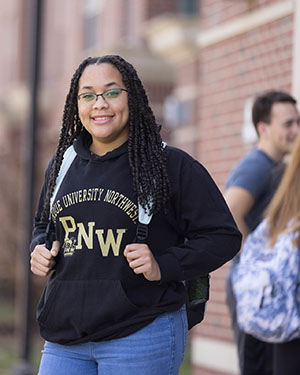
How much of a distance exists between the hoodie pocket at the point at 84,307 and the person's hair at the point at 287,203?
55.1 inches

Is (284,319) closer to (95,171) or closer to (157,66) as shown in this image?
(95,171)

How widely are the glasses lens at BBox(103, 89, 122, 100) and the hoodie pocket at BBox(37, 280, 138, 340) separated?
711 millimetres

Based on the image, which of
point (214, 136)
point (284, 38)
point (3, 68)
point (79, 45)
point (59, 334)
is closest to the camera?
point (59, 334)

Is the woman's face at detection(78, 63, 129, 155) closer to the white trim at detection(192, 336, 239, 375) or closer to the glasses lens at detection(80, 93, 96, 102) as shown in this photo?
the glasses lens at detection(80, 93, 96, 102)

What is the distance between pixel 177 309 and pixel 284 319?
44.0 inches

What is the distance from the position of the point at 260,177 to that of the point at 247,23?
2.83 metres

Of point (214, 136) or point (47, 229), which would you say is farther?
point (214, 136)

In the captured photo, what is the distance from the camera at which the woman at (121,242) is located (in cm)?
306

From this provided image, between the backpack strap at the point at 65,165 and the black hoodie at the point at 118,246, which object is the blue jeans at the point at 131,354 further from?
the backpack strap at the point at 65,165

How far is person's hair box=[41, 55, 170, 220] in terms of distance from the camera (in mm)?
3164

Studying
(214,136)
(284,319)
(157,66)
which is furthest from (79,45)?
(284,319)

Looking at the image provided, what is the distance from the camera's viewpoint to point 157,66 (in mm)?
16422

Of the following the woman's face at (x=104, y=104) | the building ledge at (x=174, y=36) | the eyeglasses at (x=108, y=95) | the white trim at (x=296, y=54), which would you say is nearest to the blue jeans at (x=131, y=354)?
the woman's face at (x=104, y=104)

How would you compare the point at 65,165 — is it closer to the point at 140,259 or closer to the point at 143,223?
the point at 143,223
